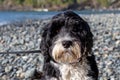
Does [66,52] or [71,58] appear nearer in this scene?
[66,52]

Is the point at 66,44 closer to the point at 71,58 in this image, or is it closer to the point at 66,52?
the point at 66,52

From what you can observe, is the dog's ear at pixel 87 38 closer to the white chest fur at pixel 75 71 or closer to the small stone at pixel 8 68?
the white chest fur at pixel 75 71

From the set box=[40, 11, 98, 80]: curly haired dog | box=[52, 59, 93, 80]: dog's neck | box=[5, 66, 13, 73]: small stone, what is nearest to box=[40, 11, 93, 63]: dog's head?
box=[40, 11, 98, 80]: curly haired dog

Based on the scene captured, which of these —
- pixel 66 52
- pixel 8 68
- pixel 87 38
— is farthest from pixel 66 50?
pixel 8 68

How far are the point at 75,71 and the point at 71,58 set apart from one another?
36cm

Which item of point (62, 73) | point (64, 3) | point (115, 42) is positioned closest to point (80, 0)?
point (64, 3)

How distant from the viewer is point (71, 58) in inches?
267

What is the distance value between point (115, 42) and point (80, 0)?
344 feet

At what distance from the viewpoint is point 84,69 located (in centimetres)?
708

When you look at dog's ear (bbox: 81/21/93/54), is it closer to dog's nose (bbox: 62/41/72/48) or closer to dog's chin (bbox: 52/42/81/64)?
dog's chin (bbox: 52/42/81/64)

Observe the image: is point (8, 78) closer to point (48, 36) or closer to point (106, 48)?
point (48, 36)

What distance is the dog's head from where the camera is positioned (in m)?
6.68

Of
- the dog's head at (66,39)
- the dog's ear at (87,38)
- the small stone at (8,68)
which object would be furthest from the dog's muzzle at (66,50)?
the small stone at (8,68)

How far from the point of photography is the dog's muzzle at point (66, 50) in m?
6.64
